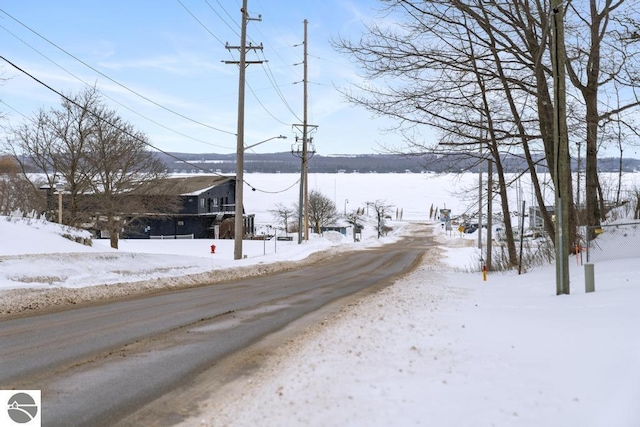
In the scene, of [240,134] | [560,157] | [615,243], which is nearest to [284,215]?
[240,134]

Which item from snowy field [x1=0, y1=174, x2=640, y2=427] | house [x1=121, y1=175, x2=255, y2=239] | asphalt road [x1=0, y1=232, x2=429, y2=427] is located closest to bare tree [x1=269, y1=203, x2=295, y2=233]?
house [x1=121, y1=175, x2=255, y2=239]

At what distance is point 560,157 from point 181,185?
2040 inches

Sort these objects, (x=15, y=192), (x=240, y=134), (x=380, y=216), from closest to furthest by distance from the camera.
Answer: (x=240, y=134) → (x=15, y=192) → (x=380, y=216)

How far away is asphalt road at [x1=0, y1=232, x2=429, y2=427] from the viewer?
17.7ft

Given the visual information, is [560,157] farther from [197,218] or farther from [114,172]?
[197,218]

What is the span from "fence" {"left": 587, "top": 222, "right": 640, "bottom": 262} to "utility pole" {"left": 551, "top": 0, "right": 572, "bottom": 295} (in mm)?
4534

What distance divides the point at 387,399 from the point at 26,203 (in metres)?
49.7

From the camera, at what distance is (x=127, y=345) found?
7.73m

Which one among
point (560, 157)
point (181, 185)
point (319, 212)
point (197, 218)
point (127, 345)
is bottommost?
point (127, 345)

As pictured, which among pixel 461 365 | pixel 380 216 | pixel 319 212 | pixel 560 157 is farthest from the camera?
pixel 380 216

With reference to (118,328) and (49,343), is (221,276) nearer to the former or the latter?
(118,328)

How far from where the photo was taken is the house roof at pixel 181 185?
39.6 metres

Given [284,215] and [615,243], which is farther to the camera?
[284,215]

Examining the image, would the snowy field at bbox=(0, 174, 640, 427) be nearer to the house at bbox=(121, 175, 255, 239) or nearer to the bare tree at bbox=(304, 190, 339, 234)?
the house at bbox=(121, 175, 255, 239)
